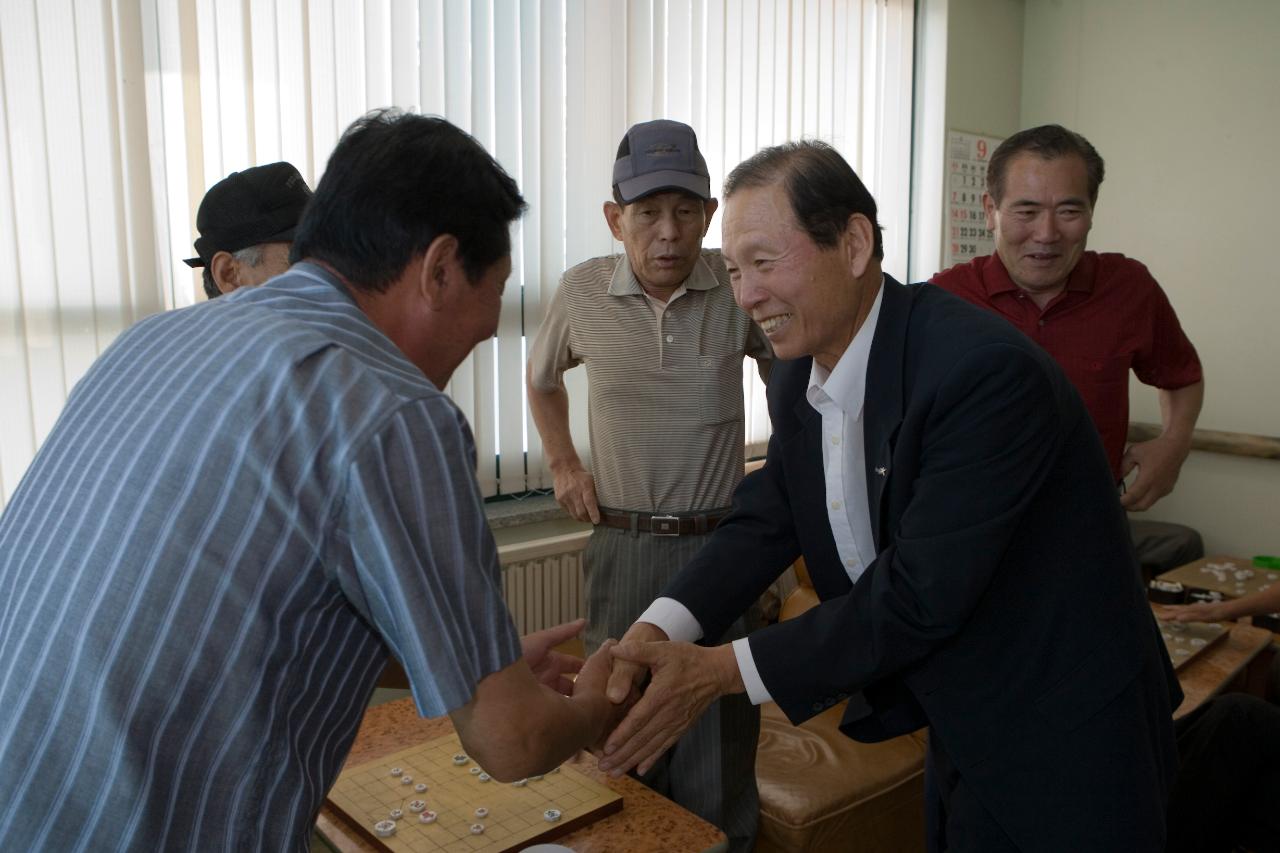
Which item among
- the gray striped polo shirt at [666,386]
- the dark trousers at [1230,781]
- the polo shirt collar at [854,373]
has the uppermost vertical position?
the polo shirt collar at [854,373]

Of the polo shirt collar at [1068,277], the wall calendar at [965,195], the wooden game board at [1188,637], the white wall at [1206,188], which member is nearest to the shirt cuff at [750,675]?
the polo shirt collar at [1068,277]

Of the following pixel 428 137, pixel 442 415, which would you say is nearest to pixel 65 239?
pixel 428 137

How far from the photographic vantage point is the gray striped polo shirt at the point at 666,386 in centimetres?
232

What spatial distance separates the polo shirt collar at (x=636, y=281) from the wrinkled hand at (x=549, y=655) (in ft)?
3.36

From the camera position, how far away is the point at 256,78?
9.12 feet

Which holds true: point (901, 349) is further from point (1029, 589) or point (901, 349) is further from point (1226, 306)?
point (1226, 306)

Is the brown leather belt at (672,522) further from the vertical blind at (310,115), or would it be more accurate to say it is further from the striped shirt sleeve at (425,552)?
the striped shirt sleeve at (425,552)

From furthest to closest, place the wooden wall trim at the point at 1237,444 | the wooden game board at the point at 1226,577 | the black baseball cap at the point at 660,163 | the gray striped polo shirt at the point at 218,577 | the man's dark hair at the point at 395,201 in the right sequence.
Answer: the wooden wall trim at the point at 1237,444
the wooden game board at the point at 1226,577
the black baseball cap at the point at 660,163
the man's dark hair at the point at 395,201
the gray striped polo shirt at the point at 218,577

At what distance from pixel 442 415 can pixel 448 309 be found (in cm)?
20

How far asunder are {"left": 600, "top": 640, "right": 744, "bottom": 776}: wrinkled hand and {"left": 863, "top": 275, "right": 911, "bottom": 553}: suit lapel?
0.31 metres

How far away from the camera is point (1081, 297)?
7.72 feet

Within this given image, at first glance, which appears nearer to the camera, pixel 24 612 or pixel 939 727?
pixel 24 612

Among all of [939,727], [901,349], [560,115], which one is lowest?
[939,727]

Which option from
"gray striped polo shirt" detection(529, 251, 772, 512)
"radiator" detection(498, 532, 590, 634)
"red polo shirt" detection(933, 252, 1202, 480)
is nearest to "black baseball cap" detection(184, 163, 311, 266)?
"gray striped polo shirt" detection(529, 251, 772, 512)
